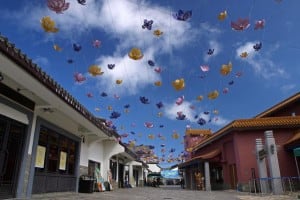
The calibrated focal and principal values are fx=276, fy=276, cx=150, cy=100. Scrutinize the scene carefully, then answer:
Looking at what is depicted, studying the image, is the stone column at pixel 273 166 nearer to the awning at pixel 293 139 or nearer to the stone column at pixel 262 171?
the stone column at pixel 262 171

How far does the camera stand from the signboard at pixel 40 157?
976 cm

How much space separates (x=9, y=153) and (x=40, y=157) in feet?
6.57

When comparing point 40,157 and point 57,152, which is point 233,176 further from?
point 40,157

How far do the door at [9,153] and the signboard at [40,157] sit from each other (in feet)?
3.87

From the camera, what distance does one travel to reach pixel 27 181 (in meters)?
9.01

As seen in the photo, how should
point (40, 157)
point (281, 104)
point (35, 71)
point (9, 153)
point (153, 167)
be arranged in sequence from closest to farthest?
point (35, 71) < point (9, 153) < point (40, 157) < point (281, 104) < point (153, 167)

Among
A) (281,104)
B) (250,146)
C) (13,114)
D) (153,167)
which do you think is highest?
(281,104)

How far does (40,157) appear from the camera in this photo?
10.0m

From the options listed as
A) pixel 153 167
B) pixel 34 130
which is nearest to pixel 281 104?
pixel 34 130

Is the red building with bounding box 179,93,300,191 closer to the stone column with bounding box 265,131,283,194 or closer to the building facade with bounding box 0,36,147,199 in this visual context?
the stone column with bounding box 265,131,283,194

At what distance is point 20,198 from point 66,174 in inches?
170

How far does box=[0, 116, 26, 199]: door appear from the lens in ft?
25.3

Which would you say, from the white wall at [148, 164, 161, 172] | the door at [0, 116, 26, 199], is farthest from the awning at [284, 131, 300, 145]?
the white wall at [148, 164, 161, 172]

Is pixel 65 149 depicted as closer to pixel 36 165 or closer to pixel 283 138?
pixel 36 165
